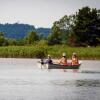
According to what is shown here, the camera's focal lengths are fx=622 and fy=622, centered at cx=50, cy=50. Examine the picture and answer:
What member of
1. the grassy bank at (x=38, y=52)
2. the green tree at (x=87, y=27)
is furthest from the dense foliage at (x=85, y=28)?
the grassy bank at (x=38, y=52)

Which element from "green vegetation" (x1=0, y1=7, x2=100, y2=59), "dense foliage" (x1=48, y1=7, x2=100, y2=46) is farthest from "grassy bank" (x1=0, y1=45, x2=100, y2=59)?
"dense foliage" (x1=48, y1=7, x2=100, y2=46)

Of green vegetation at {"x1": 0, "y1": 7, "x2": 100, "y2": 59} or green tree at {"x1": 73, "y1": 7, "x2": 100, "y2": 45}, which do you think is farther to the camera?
green tree at {"x1": 73, "y1": 7, "x2": 100, "y2": 45}

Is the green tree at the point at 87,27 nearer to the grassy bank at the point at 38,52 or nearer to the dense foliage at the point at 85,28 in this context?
the dense foliage at the point at 85,28

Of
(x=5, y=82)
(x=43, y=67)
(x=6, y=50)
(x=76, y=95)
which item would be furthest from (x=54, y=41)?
(x=76, y=95)

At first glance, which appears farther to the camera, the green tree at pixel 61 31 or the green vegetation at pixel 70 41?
the green tree at pixel 61 31

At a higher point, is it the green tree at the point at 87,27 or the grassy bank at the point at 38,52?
the green tree at the point at 87,27

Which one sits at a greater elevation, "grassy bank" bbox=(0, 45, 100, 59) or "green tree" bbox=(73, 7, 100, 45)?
"green tree" bbox=(73, 7, 100, 45)

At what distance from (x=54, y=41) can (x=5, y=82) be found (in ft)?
256

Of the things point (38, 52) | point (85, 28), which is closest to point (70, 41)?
point (85, 28)

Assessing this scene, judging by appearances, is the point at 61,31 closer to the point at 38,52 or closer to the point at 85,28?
the point at 85,28

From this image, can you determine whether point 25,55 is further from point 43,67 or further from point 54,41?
point 54,41

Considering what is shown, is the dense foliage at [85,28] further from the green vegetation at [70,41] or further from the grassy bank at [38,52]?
the grassy bank at [38,52]

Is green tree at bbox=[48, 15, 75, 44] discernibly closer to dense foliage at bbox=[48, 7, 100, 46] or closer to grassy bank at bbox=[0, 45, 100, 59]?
dense foliage at bbox=[48, 7, 100, 46]

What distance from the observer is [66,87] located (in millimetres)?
32562
